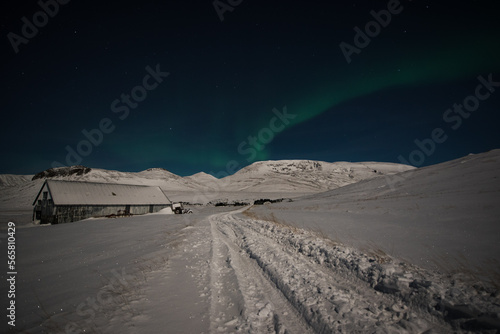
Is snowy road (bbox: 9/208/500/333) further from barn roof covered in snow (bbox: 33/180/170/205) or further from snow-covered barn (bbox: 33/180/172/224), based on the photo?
barn roof covered in snow (bbox: 33/180/170/205)

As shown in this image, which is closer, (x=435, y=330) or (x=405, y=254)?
(x=435, y=330)

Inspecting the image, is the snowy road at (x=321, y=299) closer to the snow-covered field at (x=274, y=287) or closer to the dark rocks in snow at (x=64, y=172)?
the snow-covered field at (x=274, y=287)

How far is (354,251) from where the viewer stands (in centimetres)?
727

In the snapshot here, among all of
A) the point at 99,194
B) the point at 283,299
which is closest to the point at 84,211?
the point at 99,194

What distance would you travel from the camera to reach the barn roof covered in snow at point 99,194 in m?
30.7

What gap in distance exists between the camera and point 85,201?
32.5 meters

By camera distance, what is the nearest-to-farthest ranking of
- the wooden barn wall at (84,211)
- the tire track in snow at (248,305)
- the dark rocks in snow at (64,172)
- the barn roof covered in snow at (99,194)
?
the tire track in snow at (248,305), the wooden barn wall at (84,211), the barn roof covered in snow at (99,194), the dark rocks in snow at (64,172)

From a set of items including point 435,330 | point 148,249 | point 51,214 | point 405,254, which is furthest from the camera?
point 51,214

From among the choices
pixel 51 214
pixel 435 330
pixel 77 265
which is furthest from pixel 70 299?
pixel 51 214

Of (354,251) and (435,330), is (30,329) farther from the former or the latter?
(354,251)

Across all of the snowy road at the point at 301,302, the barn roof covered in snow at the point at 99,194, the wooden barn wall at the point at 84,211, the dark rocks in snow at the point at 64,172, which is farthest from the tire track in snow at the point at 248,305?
the dark rocks in snow at the point at 64,172

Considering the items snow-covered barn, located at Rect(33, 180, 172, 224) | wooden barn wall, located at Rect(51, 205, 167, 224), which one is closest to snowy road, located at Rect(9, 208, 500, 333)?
wooden barn wall, located at Rect(51, 205, 167, 224)

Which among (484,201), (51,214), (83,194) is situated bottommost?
(484,201)

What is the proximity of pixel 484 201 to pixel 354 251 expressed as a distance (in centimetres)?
1518
